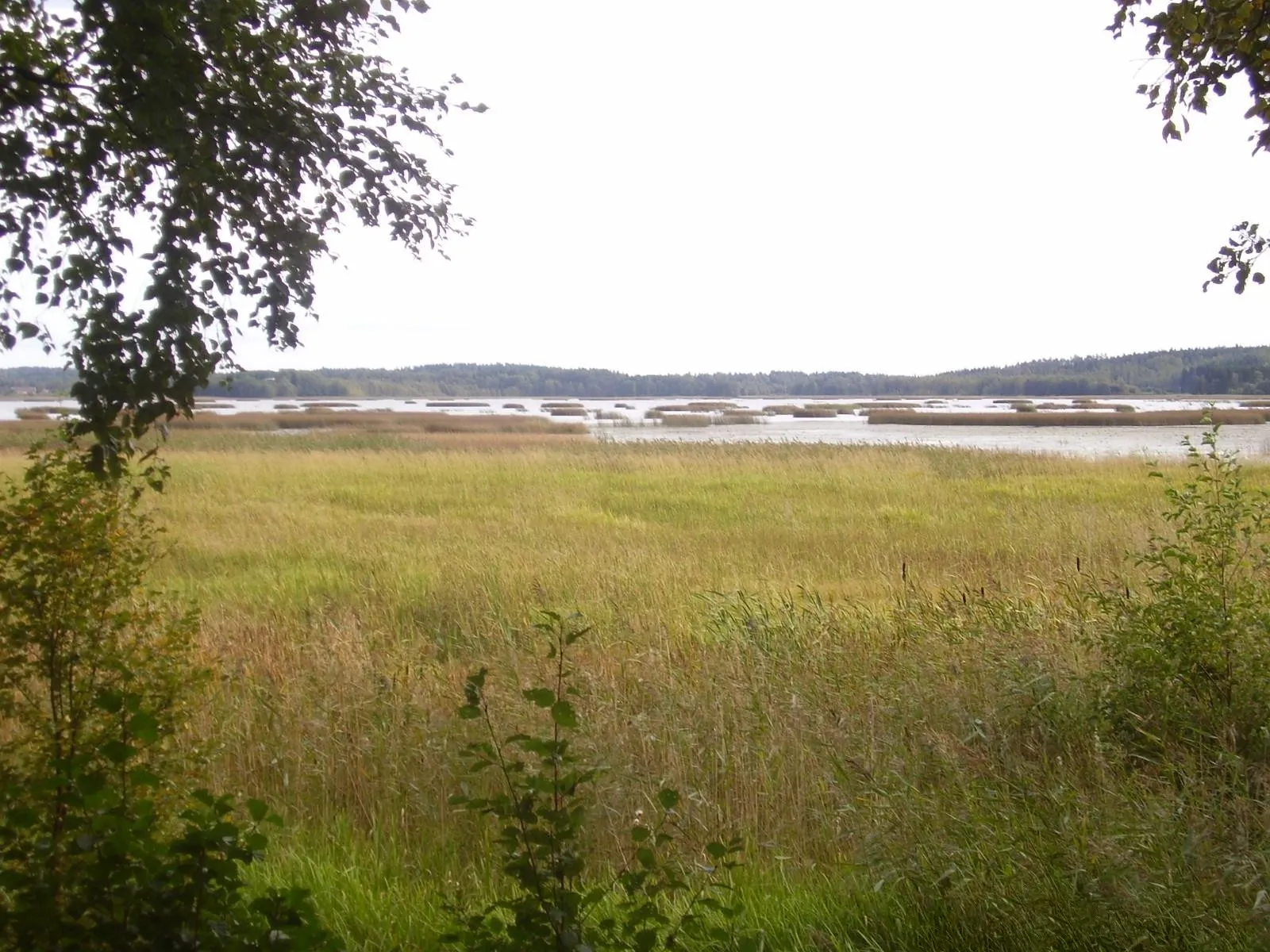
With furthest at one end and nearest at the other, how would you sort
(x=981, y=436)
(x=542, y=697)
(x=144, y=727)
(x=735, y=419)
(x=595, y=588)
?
(x=735, y=419), (x=981, y=436), (x=595, y=588), (x=542, y=697), (x=144, y=727)

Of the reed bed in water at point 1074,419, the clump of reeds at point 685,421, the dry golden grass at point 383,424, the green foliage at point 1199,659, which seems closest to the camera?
the green foliage at point 1199,659

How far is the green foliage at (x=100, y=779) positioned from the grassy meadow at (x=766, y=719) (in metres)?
0.46

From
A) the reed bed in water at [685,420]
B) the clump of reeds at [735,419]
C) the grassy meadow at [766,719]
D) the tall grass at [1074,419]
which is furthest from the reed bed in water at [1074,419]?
the grassy meadow at [766,719]

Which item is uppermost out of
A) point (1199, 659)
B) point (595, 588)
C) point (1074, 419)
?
point (1074, 419)

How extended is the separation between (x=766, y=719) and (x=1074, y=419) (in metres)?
58.0

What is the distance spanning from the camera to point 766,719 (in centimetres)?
547

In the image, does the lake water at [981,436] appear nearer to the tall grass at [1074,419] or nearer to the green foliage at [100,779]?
the tall grass at [1074,419]

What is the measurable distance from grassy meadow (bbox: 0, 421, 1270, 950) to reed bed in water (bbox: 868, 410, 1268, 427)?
45068mm

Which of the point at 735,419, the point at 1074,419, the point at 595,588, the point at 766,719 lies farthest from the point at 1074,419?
the point at 766,719

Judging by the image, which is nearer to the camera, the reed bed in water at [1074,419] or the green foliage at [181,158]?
the green foliage at [181,158]

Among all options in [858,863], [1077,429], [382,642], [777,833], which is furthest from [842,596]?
[1077,429]

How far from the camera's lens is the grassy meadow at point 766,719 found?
11.3ft

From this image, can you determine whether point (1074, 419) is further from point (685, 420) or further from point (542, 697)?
point (542, 697)

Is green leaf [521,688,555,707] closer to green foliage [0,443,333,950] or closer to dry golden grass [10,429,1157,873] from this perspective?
green foliage [0,443,333,950]
